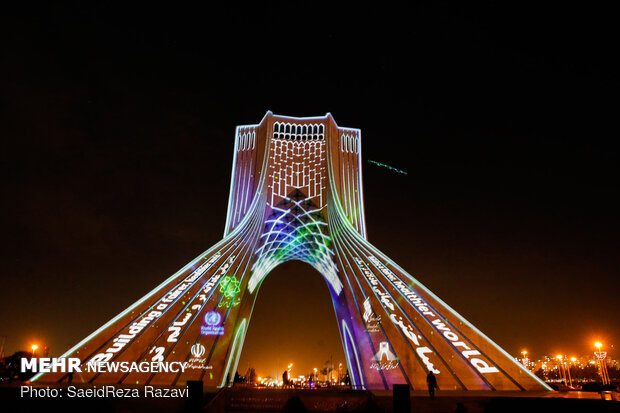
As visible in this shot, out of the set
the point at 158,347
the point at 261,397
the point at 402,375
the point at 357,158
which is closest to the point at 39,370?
the point at 158,347

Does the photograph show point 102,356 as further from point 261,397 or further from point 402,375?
point 402,375

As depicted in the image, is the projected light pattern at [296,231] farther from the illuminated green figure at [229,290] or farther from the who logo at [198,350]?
the who logo at [198,350]

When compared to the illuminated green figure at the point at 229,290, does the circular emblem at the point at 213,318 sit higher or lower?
lower

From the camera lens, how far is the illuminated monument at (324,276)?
32.3 ft

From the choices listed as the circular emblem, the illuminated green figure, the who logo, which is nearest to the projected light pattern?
the illuminated green figure

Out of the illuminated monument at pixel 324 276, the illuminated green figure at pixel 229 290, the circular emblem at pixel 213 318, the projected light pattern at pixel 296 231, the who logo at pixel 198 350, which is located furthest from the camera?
the projected light pattern at pixel 296 231

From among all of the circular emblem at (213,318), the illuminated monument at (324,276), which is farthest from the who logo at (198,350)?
the circular emblem at (213,318)

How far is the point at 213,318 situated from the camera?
1203cm

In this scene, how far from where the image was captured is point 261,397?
7809 mm

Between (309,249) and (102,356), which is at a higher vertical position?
(309,249)

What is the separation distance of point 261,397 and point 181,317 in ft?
15.1

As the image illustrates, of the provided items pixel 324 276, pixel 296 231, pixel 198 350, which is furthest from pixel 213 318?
pixel 324 276

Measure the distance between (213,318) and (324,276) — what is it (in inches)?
401

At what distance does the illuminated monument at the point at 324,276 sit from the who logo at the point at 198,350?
0.11ft
